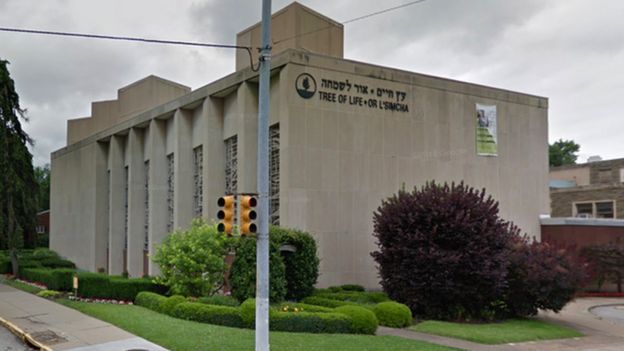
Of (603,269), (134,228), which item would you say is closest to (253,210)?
(603,269)

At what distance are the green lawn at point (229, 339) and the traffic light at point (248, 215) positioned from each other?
3113 millimetres

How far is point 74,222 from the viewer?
45.3 m

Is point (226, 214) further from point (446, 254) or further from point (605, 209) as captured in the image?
point (605, 209)

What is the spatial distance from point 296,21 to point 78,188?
27.5m

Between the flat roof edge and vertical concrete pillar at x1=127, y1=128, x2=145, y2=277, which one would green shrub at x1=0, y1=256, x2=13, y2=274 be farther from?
the flat roof edge

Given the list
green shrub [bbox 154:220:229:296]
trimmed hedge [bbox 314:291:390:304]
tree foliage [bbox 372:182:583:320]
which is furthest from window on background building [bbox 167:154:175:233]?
tree foliage [bbox 372:182:583:320]

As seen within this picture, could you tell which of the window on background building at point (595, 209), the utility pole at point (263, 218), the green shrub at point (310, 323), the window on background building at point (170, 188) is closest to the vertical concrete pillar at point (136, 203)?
the window on background building at point (170, 188)

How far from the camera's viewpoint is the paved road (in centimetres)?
1384

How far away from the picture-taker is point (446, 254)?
59.5 ft

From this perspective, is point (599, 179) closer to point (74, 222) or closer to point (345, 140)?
point (345, 140)

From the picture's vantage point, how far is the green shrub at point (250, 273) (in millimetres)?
18000

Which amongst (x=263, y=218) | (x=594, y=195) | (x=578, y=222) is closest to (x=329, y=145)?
(x=263, y=218)

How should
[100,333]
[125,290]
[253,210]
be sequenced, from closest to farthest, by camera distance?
[253,210] → [100,333] → [125,290]

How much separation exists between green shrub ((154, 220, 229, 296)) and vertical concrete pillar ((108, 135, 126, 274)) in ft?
60.5
